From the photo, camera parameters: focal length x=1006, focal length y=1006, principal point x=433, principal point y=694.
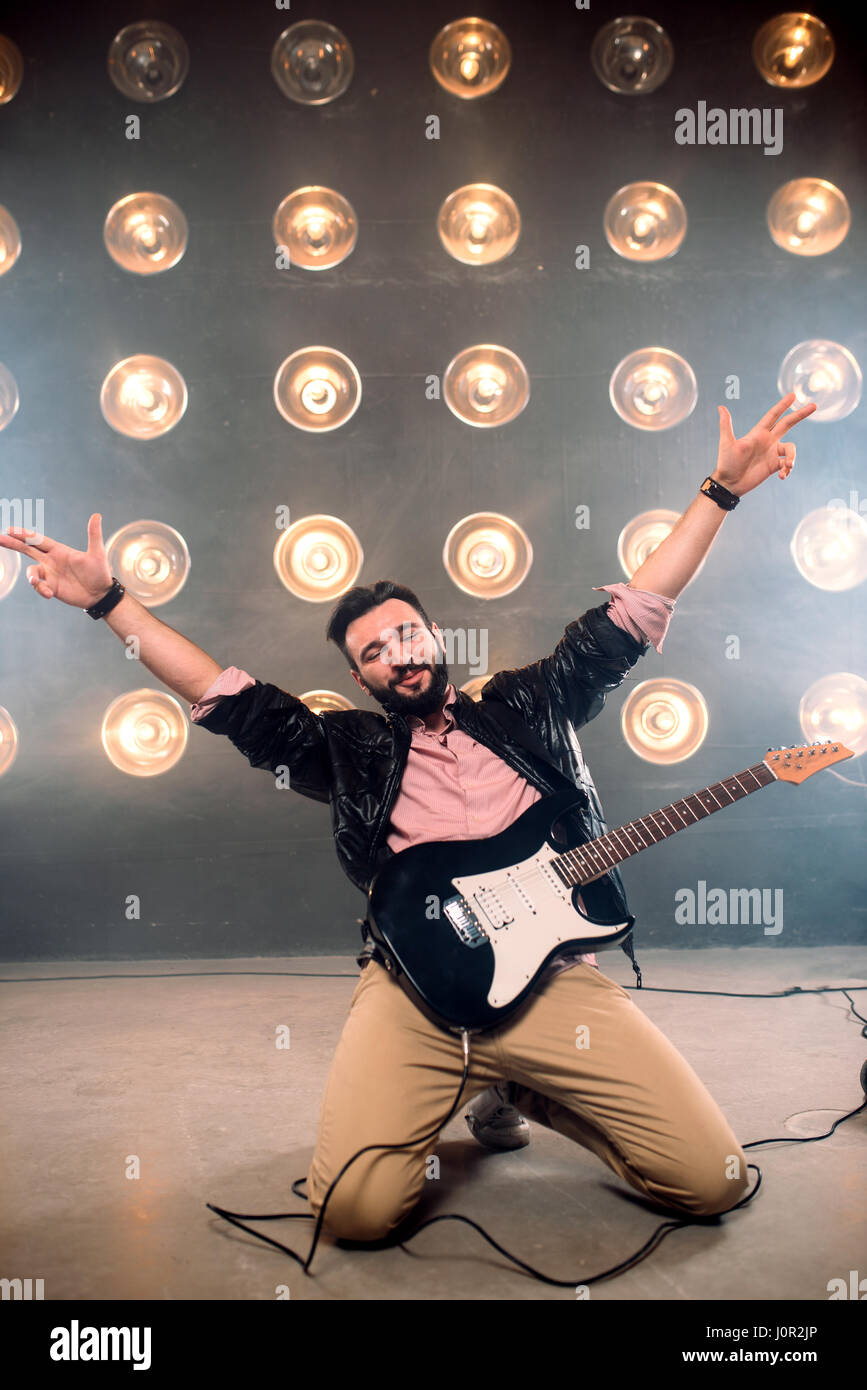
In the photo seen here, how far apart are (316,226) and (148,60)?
3.44 feet

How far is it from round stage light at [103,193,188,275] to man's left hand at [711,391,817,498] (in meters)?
2.89

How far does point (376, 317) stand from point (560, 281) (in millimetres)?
806

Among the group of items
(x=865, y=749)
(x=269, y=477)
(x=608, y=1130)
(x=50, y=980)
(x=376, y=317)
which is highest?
(x=376, y=317)

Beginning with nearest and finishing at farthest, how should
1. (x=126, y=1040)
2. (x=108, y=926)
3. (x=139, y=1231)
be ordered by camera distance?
(x=139, y=1231), (x=126, y=1040), (x=108, y=926)

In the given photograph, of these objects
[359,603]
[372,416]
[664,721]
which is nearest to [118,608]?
[359,603]

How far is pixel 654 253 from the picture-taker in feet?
13.8

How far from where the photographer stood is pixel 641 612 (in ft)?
7.24

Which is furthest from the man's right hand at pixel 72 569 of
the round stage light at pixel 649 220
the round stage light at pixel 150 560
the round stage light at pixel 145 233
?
the round stage light at pixel 649 220

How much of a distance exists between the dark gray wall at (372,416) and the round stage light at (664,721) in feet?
0.28

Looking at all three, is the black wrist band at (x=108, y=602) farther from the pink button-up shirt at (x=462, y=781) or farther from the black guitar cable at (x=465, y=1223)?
the black guitar cable at (x=465, y=1223)

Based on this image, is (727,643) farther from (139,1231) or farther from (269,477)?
(139,1231)

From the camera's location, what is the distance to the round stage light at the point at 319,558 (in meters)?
4.13

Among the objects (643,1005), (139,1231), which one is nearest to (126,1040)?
(139,1231)

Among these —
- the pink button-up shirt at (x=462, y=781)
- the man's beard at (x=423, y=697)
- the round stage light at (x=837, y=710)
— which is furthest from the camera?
the round stage light at (x=837, y=710)
